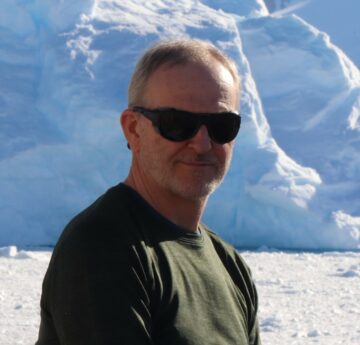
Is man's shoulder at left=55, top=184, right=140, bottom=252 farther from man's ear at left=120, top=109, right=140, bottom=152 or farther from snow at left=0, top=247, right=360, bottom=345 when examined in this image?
snow at left=0, top=247, right=360, bottom=345

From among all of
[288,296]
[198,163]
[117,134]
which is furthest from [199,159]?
[117,134]

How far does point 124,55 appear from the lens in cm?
1170

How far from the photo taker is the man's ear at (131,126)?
1331 mm

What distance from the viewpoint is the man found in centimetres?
112

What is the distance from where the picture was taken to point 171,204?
4.27ft

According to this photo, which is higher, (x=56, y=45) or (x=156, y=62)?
(x=156, y=62)

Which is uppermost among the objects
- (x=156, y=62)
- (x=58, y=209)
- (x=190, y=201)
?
(x=156, y=62)

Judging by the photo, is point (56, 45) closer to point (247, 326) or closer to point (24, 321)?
point (24, 321)

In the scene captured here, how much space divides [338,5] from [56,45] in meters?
13.9

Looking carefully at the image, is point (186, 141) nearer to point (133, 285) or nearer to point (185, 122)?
point (185, 122)

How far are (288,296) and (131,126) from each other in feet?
18.8

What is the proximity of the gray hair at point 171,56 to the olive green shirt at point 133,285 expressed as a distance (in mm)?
165

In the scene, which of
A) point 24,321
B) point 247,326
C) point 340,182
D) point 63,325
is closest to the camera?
point 63,325

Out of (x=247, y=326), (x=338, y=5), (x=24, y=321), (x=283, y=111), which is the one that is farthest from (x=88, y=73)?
(x=338, y=5)
